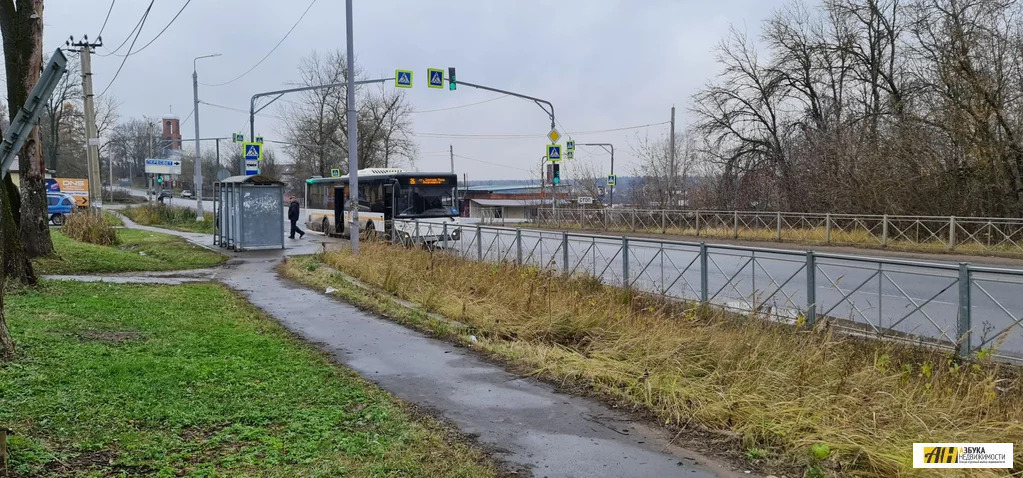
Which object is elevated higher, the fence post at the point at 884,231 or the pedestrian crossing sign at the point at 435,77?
the pedestrian crossing sign at the point at 435,77

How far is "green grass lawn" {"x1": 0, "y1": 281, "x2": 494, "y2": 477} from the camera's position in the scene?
15.8ft

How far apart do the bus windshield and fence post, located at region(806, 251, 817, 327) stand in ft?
57.0

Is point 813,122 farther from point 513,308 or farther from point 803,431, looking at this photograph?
point 803,431

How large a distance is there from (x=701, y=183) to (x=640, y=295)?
29488mm

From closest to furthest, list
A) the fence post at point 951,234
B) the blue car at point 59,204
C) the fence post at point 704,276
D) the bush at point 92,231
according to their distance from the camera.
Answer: the fence post at point 704,276
the fence post at point 951,234
the bush at point 92,231
the blue car at point 59,204

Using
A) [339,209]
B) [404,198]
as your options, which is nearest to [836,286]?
[404,198]

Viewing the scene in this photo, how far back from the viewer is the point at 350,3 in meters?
17.1

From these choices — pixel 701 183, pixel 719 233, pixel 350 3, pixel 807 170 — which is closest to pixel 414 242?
pixel 350 3

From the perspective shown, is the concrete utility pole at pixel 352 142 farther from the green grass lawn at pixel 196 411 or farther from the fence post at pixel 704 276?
the fence post at pixel 704 276

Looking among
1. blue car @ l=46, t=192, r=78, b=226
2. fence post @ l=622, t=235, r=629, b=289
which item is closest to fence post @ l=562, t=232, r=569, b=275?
fence post @ l=622, t=235, r=629, b=289

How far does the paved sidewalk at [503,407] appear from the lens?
17.1ft

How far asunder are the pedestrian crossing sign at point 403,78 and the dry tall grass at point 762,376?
1490 cm

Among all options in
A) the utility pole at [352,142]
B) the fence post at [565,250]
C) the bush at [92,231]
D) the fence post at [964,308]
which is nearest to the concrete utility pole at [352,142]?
the utility pole at [352,142]

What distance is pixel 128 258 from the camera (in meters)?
18.8
